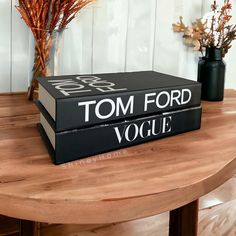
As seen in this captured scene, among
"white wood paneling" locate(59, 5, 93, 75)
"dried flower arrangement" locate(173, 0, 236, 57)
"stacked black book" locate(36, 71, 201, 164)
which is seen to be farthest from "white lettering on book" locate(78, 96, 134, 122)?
"dried flower arrangement" locate(173, 0, 236, 57)

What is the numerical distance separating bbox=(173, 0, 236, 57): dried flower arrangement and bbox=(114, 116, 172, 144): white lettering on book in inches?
23.5

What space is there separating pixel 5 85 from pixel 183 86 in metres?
0.62

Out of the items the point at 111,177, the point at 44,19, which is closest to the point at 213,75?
the point at 44,19

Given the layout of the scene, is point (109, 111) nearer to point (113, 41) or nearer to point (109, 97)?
point (109, 97)

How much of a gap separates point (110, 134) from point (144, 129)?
3.4 inches

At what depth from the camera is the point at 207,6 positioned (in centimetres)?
144

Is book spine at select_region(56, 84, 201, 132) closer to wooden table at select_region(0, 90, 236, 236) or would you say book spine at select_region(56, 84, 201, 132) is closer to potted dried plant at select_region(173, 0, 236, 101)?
wooden table at select_region(0, 90, 236, 236)

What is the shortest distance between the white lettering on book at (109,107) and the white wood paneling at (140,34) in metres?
0.69

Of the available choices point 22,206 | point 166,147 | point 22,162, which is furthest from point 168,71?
point 22,206

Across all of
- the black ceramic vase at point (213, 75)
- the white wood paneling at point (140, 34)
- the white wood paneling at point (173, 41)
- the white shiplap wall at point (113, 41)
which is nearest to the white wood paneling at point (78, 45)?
the white shiplap wall at point (113, 41)

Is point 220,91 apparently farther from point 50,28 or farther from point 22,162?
point 22,162

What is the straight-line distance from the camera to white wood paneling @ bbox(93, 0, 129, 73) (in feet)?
4.01

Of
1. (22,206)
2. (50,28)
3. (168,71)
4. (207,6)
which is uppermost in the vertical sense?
(207,6)

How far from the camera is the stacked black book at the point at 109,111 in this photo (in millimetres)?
583
